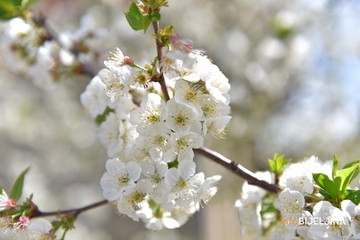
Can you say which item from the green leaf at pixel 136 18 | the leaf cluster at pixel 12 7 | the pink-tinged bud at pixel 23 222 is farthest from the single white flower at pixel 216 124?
the leaf cluster at pixel 12 7

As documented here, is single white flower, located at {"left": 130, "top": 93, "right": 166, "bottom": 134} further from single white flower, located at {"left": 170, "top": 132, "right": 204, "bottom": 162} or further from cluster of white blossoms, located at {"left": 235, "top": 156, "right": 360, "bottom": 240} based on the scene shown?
cluster of white blossoms, located at {"left": 235, "top": 156, "right": 360, "bottom": 240}

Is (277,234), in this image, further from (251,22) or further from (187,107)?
(251,22)

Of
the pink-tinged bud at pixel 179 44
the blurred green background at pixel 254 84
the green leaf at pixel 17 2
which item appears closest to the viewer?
the pink-tinged bud at pixel 179 44

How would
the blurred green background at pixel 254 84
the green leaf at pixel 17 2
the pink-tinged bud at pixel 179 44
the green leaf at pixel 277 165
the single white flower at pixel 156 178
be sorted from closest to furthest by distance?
1. the pink-tinged bud at pixel 179 44
2. the single white flower at pixel 156 178
3. the green leaf at pixel 277 165
4. the green leaf at pixel 17 2
5. the blurred green background at pixel 254 84

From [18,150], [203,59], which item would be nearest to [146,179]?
[203,59]

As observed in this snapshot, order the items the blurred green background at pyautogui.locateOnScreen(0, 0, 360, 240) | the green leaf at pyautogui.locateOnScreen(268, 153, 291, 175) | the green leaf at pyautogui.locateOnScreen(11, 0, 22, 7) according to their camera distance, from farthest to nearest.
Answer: the blurred green background at pyautogui.locateOnScreen(0, 0, 360, 240) → the green leaf at pyautogui.locateOnScreen(11, 0, 22, 7) → the green leaf at pyautogui.locateOnScreen(268, 153, 291, 175)

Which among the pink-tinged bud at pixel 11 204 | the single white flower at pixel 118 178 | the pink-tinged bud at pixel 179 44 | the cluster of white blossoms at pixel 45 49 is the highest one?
the cluster of white blossoms at pixel 45 49

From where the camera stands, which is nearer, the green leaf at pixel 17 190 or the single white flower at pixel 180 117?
the single white flower at pixel 180 117

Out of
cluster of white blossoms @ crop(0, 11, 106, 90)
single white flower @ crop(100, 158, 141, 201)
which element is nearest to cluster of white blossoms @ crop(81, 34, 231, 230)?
single white flower @ crop(100, 158, 141, 201)

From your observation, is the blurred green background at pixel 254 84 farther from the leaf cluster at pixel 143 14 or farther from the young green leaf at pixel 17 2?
the leaf cluster at pixel 143 14
